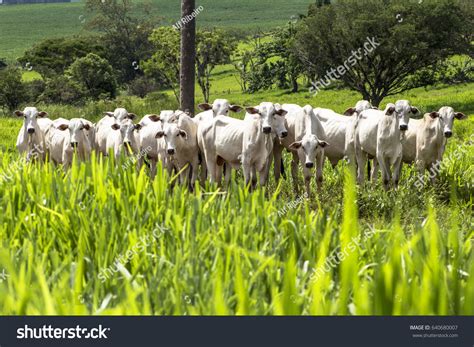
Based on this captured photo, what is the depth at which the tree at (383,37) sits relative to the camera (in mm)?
33438

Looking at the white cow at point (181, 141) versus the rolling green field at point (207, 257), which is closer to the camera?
the rolling green field at point (207, 257)

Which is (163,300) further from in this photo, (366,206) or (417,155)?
(417,155)

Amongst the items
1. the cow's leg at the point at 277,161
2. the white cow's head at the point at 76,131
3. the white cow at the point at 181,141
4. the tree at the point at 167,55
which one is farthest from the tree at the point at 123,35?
the white cow at the point at 181,141

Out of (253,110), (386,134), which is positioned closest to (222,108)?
(253,110)

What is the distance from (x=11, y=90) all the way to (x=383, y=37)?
1065 inches

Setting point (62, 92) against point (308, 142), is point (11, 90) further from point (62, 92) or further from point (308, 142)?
point (308, 142)

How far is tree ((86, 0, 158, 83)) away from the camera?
2896 inches

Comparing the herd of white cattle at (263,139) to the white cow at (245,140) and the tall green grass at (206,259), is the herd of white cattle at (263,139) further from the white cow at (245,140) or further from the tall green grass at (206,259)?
the tall green grass at (206,259)

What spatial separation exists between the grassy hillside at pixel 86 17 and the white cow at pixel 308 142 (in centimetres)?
10070

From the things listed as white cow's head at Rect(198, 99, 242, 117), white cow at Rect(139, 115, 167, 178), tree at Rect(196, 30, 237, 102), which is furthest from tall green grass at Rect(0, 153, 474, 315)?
tree at Rect(196, 30, 237, 102)

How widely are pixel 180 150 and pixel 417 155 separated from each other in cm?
362

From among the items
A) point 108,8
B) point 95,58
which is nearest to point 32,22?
point 108,8

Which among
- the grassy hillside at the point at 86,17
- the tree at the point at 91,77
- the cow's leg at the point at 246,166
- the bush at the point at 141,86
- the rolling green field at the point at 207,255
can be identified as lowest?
the bush at the point at 141,86

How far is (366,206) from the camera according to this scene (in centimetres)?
978
